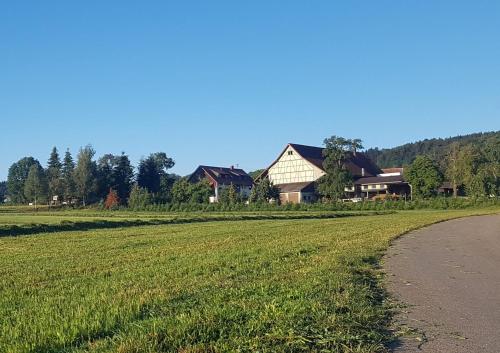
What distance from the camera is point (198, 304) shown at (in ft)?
26.5

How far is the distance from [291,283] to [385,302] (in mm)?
1955

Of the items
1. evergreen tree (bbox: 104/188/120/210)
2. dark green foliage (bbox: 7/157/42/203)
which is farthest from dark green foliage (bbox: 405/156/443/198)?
dark green foliage (bbox: 7/157/42/203)

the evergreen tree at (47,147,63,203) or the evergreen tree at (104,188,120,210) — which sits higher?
the evergreen tree at (47,147,63,203)

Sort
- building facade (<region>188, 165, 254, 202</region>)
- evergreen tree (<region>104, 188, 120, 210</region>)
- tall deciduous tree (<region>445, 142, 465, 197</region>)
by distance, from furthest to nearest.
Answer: building facade (<region>188, 165, 254, 202</region>), evergreen tree (<region>104, 188, 120, 210</region>), tall deciduous tree (<region>445, 142, 465, 197</region>)

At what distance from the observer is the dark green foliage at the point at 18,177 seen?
157 m

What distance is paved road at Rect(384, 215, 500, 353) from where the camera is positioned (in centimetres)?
634

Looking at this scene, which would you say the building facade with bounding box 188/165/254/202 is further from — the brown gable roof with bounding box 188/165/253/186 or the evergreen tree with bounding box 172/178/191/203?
the evergreen tree with bounding box 172/178/191/203

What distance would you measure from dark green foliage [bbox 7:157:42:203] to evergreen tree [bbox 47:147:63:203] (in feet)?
49.3

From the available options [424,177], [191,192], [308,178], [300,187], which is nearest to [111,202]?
[191,192]

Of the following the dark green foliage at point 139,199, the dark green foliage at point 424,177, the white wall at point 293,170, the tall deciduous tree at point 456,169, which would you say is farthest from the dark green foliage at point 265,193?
the tall deciduous tree at point 456,169

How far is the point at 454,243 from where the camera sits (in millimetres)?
20281

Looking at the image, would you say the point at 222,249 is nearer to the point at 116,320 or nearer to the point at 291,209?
the point at 116,320

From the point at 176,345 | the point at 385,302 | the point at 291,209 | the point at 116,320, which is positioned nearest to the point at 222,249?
the point at 385,302

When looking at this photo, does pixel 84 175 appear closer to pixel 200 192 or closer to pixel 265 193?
pixel 200 192
